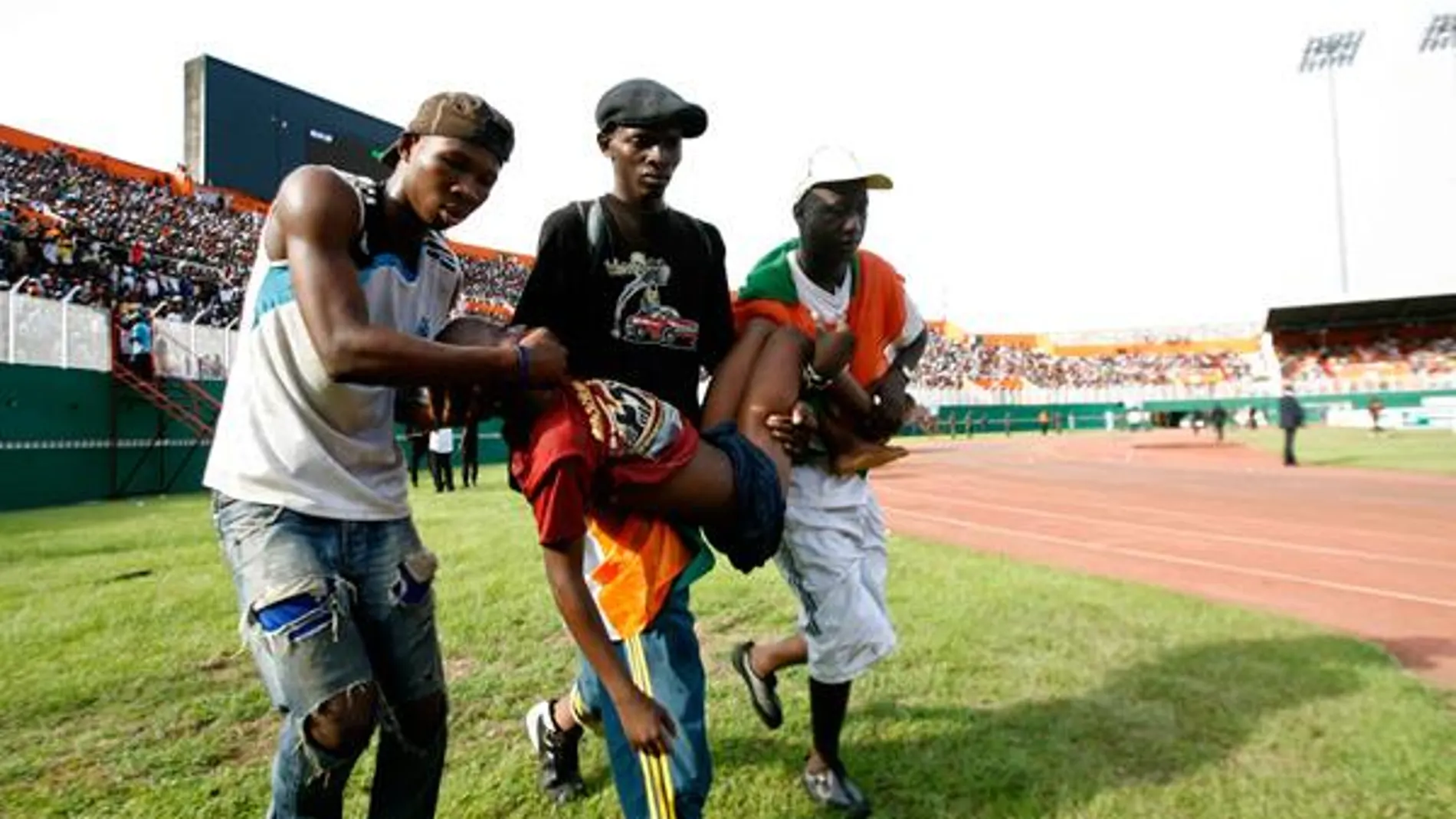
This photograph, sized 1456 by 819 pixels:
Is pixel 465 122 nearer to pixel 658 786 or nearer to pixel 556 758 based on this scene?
pixel 658 786

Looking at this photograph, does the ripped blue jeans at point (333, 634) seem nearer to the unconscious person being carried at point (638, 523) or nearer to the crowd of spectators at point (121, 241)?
the unconscious person being carried at point (638, 523)

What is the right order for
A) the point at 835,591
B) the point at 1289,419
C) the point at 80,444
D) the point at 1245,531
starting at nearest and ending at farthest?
1. the point at 835,591
2. the point at 1245,531
3. the point at 80,444
4. the point at 1289,419

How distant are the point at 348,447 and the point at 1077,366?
74.4m

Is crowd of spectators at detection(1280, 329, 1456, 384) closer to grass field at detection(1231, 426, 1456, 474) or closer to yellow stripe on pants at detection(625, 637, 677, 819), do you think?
grass field at detection(1231, 426, 1456, 474)

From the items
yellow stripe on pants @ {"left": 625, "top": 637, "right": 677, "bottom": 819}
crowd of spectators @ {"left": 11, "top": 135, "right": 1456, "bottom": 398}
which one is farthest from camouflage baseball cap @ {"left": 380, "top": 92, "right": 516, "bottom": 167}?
crowd of spectators @ {"left": 11, "top": 135, "right": 1456, "bottom": 398}

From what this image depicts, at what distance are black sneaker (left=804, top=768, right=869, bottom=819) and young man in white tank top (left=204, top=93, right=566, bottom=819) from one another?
1.33 meters

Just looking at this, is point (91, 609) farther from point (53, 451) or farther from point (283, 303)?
point (53, 451)

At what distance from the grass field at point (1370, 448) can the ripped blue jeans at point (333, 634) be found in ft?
71.7

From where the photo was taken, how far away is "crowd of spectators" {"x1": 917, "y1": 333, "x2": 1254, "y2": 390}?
206 feet

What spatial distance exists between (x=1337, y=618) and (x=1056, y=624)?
200 cm

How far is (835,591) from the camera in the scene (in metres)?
3.31

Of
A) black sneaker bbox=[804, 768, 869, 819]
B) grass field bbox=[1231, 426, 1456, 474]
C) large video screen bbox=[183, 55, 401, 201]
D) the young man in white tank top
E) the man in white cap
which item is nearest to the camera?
the young man in white tank top


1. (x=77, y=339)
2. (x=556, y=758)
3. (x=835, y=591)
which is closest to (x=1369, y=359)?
(x=835, y=591)

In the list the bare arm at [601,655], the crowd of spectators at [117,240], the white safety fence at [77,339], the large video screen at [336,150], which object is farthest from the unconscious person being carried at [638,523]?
the large video screen at [336,150]
